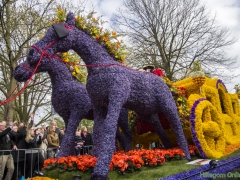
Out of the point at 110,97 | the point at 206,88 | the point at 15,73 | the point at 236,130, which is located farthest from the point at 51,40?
the point at 236,130

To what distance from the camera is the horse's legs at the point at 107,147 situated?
469 cm

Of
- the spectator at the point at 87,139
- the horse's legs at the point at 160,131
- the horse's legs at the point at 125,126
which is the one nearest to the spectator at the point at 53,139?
the spectator at the point at 87,139

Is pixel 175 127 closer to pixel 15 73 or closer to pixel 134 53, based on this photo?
pixel 15 73

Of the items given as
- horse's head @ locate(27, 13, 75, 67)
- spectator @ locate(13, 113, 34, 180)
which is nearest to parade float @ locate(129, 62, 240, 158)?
spectator @ locate(13, 113, 34, 180)

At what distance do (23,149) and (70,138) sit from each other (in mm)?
1788

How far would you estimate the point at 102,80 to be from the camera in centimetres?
552

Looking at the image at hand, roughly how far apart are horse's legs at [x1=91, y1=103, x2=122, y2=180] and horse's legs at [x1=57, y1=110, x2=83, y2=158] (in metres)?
1.59

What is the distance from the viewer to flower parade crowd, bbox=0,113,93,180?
6.94m

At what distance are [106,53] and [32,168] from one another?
4137 millimetres

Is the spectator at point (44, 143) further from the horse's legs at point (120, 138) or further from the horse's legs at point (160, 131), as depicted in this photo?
the horse's legs at point (160, 131)

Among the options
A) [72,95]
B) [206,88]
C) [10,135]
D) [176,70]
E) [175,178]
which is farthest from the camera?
[176,70]

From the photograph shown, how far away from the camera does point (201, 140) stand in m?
7.14

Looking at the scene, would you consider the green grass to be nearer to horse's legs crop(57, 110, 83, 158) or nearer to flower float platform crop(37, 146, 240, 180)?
flower float platform crop(37, 146, 240, 180)

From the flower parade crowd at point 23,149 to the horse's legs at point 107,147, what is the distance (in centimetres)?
207
